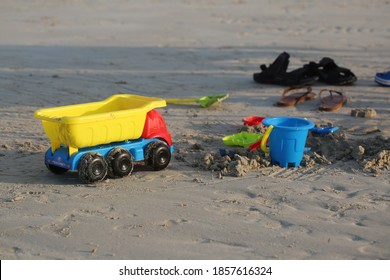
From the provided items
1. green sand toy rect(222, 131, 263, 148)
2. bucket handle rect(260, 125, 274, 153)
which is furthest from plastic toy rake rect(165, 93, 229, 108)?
bucket handle rect(260, 125, 274, 153)

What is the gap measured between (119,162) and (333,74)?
4.62 m

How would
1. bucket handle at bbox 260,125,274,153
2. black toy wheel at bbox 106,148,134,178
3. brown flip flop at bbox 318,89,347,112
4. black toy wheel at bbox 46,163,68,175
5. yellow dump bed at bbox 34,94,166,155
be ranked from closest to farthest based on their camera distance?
yellow dump bed at bbox 34,94,166,155
black toy wheel at bbox 106,148,134,178
black toy wheel at bbox 46,163,68,175
bucket handle at bbox 260,125,274,153
brown flip flop at bbox 318,89,347,112

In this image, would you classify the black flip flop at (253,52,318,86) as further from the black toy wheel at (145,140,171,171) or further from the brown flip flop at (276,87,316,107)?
the black toy wheel at (145,140,171,171)

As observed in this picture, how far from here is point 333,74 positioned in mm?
9641

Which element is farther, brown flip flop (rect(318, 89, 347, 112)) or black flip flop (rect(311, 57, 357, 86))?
black flip flop (rect(311, 57, 357, 86))

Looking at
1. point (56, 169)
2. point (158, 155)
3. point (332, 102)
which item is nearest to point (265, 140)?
point (158, 155)

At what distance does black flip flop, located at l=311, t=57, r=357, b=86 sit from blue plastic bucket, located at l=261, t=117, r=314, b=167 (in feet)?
11.1

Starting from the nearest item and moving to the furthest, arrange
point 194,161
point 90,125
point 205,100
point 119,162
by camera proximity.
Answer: point 90,125
point 119,162
point 194,161
point 205,100

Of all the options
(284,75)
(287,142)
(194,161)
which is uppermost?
(284,75)

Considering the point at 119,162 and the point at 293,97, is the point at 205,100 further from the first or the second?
the point at 119,162

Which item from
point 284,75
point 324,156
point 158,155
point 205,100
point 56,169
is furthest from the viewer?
point 284,75

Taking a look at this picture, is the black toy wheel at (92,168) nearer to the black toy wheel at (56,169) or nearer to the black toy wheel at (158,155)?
the black toy wheel at (56,169)

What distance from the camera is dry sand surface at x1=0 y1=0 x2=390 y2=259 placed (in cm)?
473

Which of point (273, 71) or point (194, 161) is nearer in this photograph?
point (194, 161)
